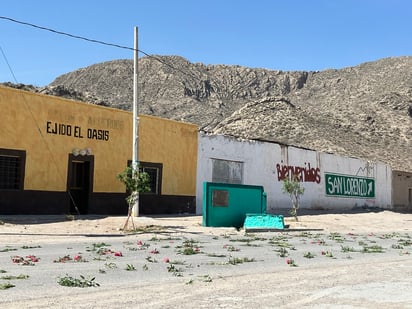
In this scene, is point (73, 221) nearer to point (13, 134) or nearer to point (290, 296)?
point (13, 134)

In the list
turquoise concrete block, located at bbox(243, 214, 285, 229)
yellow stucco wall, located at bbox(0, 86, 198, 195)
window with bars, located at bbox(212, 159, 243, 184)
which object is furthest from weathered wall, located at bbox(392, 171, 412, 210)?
turquoise concrete block, located at bbox(243, 214, 285, 229)

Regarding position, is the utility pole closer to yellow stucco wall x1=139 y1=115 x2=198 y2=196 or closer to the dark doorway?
the dark doorway

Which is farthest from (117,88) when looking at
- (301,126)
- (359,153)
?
(359,153)

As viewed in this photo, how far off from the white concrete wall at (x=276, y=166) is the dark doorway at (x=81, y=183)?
24.0 feet

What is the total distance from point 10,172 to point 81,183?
11.8 feet

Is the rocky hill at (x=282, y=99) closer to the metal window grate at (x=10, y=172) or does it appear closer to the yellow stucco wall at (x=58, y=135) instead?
the yellow stucco wall at (x=58, y=135)

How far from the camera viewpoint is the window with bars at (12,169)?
824 inches

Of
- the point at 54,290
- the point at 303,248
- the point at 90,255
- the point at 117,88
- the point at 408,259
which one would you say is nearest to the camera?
the point at 54,290

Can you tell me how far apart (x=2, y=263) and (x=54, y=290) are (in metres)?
3.20

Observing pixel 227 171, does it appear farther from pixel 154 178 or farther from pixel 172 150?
pixel 154 178

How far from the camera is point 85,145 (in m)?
23.9

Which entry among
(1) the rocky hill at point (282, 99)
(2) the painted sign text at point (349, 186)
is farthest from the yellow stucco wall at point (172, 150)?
(1) the rocky hill at point (282, 99)

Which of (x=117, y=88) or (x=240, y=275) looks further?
(x=117, y=88)

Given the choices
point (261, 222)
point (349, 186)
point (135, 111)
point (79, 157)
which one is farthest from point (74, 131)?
point (349, 186)
